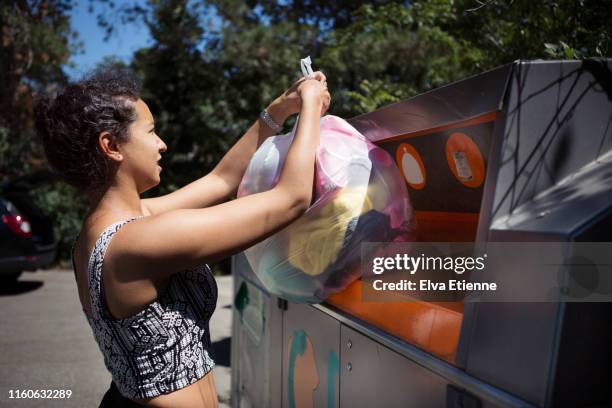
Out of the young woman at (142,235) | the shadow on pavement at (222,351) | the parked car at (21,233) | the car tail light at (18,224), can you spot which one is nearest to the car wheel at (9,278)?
the parked car at (21,233)

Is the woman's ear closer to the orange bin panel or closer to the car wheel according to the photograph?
the orange bin panel

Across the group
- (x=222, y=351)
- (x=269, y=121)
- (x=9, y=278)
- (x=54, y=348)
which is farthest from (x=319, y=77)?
(x=9, y=278)

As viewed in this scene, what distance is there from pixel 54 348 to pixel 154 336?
177 inches

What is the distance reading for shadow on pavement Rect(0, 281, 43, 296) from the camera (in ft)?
24.6

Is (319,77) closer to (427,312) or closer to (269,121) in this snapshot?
(269,121)

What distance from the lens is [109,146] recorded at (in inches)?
49.5

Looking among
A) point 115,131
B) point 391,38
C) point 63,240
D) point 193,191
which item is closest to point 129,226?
point 115,131

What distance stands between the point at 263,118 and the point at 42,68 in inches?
426

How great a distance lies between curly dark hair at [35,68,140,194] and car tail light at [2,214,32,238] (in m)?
6.37

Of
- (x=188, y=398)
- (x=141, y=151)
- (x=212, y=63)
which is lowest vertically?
(x=188, y=398)

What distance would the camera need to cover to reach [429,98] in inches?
55.3

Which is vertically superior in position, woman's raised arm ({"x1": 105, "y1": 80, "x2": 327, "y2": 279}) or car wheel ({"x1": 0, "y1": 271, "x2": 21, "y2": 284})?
woman's raised arm ({"x1": 105, "y1": 80, "x2": 327, "y2": 279})

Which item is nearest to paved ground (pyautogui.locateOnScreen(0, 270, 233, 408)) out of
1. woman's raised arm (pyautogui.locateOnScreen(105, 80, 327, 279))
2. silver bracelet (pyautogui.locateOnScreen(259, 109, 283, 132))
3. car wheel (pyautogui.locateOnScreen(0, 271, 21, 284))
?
car wheel (pyautogui.locateOnScreen(0, 271, 21, 284))

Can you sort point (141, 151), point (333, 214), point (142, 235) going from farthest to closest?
point (333, 214), point (141, 151), point (142, 235)
